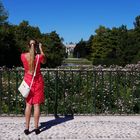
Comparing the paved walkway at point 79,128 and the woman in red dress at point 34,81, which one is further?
the woman in red dress at point 34,81

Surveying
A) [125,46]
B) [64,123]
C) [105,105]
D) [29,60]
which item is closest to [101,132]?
[64,123]

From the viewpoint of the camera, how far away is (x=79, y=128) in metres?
9.42

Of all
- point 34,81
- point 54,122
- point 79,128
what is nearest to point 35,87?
point 34,81

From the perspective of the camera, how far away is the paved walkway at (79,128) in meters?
8.52

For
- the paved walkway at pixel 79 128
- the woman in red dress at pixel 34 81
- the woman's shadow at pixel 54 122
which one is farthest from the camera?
the woman's shadow at pixel 54 122

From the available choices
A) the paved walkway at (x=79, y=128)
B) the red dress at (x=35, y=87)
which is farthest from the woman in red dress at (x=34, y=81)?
the paved walkway at (x=79, y=128)

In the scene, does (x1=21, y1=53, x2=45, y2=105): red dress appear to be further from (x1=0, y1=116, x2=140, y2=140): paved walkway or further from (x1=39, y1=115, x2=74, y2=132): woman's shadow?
(x1=39, y1=115, x2=74, y2=132): woman's shadow

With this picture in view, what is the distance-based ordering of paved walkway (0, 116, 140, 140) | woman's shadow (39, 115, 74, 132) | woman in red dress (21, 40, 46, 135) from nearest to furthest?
paved walkway (0, 116, 140, 140)
woman in red dress (21, 40, 46, 135)
woman's shadow (39, 115, 74, 132)

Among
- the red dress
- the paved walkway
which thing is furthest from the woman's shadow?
the red dress

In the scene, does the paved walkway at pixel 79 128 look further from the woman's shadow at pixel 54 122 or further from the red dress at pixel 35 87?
the red dress at pixel 35 87

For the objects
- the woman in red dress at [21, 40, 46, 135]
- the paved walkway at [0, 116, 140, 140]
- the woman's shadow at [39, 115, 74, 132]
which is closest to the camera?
the paved walkway at [0, 116, 140, 140]

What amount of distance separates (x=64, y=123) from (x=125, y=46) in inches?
2284

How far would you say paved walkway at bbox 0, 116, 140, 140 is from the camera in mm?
8516

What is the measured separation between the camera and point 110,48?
85812 millimetres
